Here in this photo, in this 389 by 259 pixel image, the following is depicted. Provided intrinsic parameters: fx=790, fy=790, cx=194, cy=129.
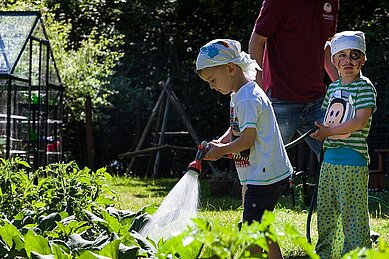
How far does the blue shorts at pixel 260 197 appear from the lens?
3395 millimetres

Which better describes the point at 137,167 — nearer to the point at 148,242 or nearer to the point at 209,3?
the point at 209,3

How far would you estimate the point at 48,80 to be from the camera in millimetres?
10898

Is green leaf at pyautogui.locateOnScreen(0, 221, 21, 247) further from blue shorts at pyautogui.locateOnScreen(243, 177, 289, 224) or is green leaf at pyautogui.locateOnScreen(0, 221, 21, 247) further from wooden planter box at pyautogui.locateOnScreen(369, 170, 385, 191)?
wooden planter box at pyautogui.locateOnScreen(369, 170, 385, 191)

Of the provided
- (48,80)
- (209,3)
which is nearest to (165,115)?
(48,80)

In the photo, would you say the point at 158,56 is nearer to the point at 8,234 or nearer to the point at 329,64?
the point at 329,64

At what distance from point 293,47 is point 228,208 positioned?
2811 mm

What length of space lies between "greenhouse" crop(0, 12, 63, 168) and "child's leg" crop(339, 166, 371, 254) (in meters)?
5.83

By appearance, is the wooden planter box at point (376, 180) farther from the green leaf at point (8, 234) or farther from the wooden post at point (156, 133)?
the green leaf at point (8, 234)

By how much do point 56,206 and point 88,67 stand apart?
34.5 ft

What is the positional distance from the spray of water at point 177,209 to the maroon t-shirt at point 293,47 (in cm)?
151

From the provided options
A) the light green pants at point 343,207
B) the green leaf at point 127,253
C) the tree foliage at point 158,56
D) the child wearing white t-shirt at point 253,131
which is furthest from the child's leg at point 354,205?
the tree foliage at point 158,56

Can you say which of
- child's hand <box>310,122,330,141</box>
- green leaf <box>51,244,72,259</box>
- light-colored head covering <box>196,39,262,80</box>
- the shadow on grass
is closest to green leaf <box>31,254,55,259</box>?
green leaf <box>51,244,72,259</box>

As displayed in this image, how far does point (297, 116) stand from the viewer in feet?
15.0

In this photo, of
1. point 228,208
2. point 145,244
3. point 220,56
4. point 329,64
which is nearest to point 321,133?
point 220,56
